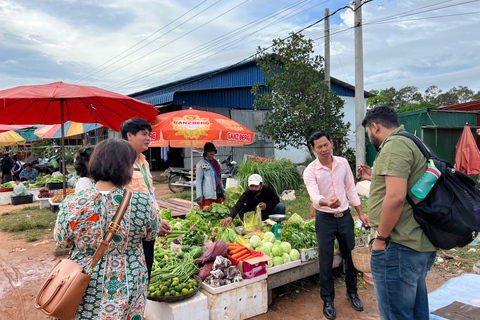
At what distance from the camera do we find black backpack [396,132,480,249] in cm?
190

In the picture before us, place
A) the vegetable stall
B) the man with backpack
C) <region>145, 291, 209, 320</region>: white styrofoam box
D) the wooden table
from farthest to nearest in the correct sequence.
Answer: the wooden table, the vegetable stall, <region>145, 291, 209, 320</region>: white styrofoam box, the man with backpack

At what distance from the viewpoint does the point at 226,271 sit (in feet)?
11.4

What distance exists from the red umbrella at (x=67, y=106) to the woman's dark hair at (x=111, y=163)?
295cm

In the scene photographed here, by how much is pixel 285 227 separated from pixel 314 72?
25.7ft

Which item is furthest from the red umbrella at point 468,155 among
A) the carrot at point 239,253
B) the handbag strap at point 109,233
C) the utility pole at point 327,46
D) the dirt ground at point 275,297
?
the handbag strap at point 109,233

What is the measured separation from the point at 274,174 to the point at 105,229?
8.58 meters

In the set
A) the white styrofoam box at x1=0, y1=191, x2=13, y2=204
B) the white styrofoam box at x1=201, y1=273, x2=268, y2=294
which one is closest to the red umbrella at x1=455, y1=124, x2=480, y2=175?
the white styrofoam box at x1=201, y1=273, x2=268, y2=294

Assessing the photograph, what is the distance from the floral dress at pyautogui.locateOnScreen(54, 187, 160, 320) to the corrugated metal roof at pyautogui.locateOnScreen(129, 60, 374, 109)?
12.4 meters

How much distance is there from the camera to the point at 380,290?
2.18 m

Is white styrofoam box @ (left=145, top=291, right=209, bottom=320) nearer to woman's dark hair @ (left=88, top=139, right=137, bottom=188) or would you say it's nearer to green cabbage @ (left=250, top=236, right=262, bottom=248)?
green cabbage @ (left=250, top=236, right=262, bottom=248)

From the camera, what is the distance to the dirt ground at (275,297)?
3617 millimetres

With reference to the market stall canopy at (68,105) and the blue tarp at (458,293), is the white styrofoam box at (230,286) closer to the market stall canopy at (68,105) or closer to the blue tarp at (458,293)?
the blue tarp at (458,293)

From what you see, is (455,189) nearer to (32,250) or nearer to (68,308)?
(68,308)

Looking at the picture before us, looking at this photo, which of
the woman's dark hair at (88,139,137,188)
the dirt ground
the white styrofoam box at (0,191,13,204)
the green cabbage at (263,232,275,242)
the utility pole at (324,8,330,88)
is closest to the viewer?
→ the woman's dark hair at (88,139,137,188)
